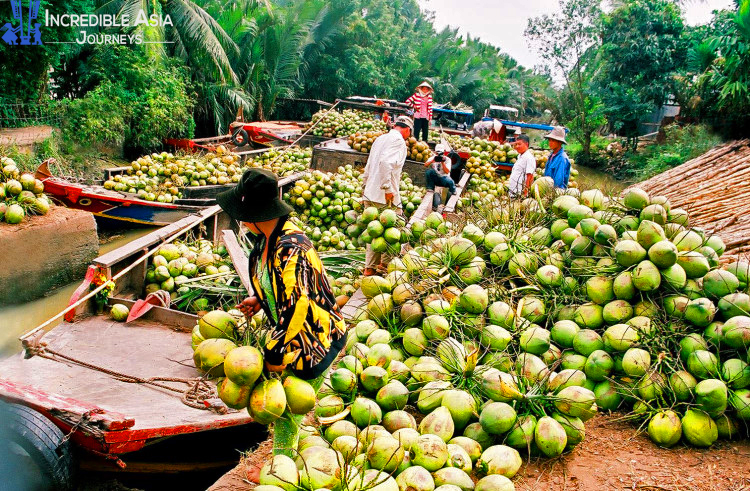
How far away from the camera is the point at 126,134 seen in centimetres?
1398

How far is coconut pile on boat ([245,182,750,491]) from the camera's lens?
228 cm

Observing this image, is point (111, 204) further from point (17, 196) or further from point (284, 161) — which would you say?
point (284, 161)

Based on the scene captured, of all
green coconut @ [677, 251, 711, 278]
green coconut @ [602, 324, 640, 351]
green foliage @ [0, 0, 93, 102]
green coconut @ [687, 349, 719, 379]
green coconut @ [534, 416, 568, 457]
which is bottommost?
green coconut @ [534, 416, 568, 457]

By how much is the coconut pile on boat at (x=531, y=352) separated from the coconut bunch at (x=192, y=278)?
215 centimetres

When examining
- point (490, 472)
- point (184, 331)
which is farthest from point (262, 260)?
point (184, 331)

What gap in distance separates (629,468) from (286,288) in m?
1.77

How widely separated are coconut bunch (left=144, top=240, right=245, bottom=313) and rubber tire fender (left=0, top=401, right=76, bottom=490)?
2.00 metres

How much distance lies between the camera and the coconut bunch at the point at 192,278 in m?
5.07

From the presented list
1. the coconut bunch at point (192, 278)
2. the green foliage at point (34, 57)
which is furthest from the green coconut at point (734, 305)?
the green foliage at point (34, 57)

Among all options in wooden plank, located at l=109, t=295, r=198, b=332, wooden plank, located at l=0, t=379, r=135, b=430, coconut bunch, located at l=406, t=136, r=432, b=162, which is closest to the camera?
wooden plank, located at l=0, t=379, r=135, b=430

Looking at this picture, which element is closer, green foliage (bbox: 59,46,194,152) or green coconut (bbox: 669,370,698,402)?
green coconut (bbox: 669,370,698,402)

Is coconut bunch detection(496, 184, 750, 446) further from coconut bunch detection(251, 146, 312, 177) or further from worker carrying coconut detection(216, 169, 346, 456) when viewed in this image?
coconut bunch detection(251, 146, 312, 177)

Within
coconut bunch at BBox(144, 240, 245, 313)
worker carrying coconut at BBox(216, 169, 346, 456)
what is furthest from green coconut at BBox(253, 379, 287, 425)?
coconut bunch at BBox(144, 240, 245, 313)

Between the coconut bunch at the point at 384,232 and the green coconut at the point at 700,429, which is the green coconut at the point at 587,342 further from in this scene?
the coconut bunch at the point at 384,232
